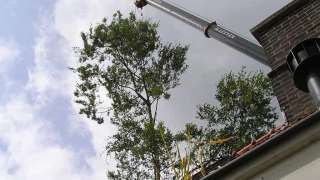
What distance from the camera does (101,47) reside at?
68.2 ft

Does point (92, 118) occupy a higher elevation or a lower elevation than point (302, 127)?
higher

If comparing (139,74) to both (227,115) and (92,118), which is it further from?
(227,115)

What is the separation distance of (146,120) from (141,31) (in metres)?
4.19

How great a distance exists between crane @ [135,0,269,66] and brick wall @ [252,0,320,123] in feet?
3.49

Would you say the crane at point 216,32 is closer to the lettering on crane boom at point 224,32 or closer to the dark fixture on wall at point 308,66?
the lettering on crane boom at point 224,32

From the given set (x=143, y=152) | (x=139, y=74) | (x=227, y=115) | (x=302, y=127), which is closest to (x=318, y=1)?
(x=302, y=127)

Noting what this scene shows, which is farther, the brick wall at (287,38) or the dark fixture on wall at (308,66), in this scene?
the brick wall at (287,38)

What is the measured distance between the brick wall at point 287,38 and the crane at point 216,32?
1065mm

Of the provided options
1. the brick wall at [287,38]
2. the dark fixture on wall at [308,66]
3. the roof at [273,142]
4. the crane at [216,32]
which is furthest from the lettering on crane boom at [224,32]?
the roof at [273,142]

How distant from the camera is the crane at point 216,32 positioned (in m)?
10.9

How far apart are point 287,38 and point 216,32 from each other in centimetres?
456

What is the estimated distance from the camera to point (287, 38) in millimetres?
8891

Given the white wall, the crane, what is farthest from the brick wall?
the white wall

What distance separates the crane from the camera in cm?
1092
